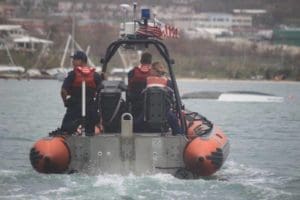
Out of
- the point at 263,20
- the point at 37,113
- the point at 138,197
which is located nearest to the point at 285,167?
the point at 138,197

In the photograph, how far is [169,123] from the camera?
20578mm

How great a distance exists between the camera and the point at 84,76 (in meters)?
20.6

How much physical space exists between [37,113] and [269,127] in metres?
10.6

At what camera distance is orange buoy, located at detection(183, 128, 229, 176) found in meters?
19.9

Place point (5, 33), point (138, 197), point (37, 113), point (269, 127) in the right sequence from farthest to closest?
point (5, 33) < point (37, 113) < point (269, 127) < point (138, 197)

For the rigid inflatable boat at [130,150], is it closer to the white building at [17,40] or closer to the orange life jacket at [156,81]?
the orange life jacket at [156,81]

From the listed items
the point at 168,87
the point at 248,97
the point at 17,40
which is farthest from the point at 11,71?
the point at 168,87

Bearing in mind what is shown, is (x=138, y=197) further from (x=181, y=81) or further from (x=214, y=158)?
(x=181, y=81)

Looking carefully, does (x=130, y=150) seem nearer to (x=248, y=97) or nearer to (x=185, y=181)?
(x=185, y=181)

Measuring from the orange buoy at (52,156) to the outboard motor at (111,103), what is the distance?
965mm

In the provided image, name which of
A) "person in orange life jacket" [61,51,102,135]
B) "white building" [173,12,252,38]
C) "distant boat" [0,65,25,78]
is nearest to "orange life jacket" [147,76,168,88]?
"person in orange life jacket" [61,51,102,135]

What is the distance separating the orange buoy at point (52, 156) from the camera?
1997cm

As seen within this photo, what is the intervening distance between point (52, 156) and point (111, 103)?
54.7 inches

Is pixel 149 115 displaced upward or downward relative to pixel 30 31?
upward
